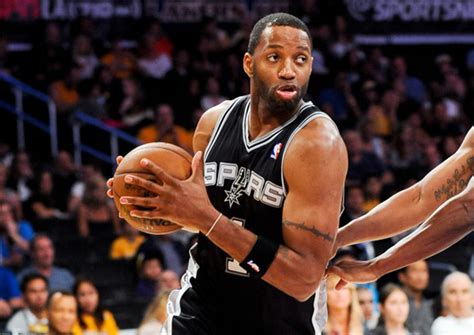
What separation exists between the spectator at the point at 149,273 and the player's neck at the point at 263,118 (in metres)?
4.40

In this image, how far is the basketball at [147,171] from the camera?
349 centimetres

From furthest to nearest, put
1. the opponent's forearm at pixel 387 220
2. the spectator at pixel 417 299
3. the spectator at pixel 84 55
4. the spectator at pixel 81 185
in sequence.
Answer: the spectator at pixel 84 55 < the spectator at pixel 81 185 < the spectator at pixel 417 299 < the opponent's forearm at pixel 387 220

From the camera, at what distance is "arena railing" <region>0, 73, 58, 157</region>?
10.6 meters

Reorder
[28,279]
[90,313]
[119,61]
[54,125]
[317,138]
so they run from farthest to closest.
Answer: [119,61] → [54,125] → [28,279] → [90,313] → [317,138]

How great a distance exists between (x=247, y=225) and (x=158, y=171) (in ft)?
1.85

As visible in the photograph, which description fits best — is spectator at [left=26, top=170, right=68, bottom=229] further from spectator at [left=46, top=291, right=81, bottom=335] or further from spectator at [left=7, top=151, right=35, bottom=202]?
spectator at [left=46, top=291, right=81, bottom=335]

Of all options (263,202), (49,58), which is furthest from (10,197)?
(263,202)

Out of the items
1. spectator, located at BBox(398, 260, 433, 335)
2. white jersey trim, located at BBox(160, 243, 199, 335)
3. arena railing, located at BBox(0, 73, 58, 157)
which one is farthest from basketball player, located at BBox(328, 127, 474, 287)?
arena railing, located at BBox(0, 73, 58, 157)

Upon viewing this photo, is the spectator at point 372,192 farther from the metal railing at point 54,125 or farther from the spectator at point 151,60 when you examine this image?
the spectator at point 151,60

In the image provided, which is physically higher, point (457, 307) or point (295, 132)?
point (295, 132)

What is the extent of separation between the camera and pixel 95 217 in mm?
9180

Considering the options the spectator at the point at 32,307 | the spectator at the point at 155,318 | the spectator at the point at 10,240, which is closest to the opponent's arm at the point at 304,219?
the spectator at the point at 155,318

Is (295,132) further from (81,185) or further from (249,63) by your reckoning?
(81,185)

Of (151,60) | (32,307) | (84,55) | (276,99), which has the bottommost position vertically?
(32,307)
